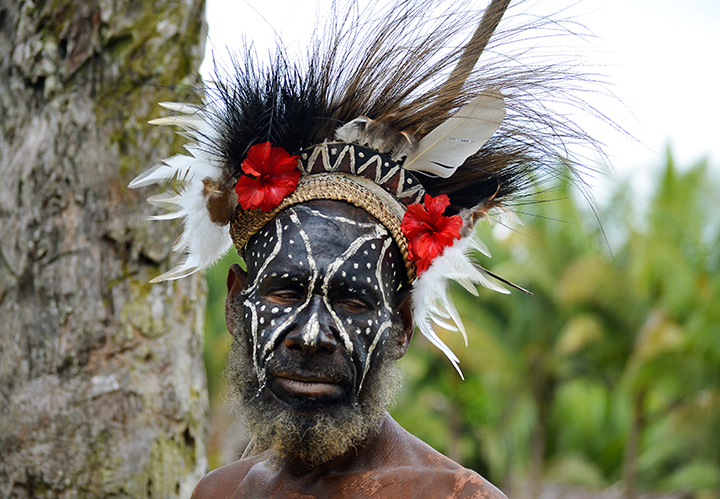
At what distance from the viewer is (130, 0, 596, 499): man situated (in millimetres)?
2467

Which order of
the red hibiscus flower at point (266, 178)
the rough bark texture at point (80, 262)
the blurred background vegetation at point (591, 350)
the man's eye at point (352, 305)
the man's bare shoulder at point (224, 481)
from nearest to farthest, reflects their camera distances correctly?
the man's eye at point (352, 305) → the red hibiscus flower at point (266, 178) → the man's bare shoulder at point (224, 481) → the rough bark texture at point (80, 262) → the blurred background vegetation at point (591, 350)

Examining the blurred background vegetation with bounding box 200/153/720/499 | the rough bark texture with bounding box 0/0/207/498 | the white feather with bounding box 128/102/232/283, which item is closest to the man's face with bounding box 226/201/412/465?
the white feather with bounding box 128/102/232/283

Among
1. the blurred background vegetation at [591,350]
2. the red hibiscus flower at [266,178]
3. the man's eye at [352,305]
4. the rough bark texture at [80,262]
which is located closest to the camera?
the man's eye at [352,305]

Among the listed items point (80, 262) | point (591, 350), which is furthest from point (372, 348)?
point (591, 350)

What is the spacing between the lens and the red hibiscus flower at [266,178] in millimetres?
2605

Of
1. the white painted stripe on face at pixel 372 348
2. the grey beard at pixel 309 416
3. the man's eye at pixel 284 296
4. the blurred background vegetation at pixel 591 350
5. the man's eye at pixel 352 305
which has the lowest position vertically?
the blurred background vegetation at pixel 591 350

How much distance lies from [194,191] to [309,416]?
1.01 m

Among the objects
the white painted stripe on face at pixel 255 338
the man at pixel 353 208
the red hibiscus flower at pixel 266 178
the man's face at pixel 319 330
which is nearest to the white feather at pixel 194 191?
the man at pixel 353 208

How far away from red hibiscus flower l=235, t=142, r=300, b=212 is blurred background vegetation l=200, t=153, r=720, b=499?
8.60m

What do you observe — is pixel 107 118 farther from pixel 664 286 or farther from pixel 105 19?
pixel 664 286

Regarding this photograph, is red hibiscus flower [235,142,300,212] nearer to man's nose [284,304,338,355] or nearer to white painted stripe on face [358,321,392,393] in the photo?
man's nose [284,304,338,355]

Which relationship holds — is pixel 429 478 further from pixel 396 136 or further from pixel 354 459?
pixel 396 136

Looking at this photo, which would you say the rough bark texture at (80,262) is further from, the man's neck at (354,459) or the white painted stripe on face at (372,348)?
the white painted stripe on face at (372,348)

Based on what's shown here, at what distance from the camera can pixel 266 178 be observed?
8.63ft
